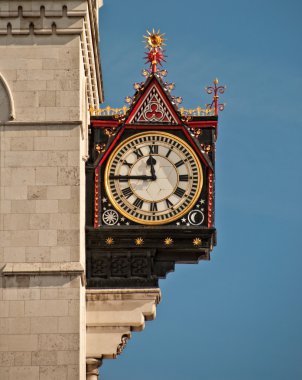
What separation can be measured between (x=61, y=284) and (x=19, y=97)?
12.4 feet

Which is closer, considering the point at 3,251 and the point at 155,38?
the point at 3,251

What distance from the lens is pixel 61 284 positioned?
45.8m

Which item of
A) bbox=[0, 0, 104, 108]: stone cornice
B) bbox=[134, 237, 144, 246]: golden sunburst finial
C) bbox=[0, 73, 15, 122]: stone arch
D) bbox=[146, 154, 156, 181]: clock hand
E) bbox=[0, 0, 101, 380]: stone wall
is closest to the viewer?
bbox=[0, 0, 101, 380]: stone wall

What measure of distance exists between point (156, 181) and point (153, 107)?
154cm

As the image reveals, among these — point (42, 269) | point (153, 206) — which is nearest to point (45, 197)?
point (42, 269)

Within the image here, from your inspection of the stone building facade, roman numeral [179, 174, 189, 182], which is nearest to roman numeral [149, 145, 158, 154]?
roman numeral [179, 174, 189, 182]

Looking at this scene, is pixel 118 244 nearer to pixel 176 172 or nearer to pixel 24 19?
pixel 176 172

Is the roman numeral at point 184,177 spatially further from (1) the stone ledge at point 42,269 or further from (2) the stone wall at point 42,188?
(1) the stone ledge at point 42,269

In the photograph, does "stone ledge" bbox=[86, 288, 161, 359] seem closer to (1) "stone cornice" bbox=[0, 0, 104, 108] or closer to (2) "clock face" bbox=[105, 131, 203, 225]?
(2) "clock face" bbox=[105, 131, 203, 225]

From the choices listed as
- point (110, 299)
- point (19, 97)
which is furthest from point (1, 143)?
point (110, 299)

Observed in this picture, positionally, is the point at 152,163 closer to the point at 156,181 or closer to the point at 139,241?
the point at 156,181

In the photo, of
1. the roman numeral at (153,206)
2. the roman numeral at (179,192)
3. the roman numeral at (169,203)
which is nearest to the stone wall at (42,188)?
the roman numeral at (153,206)

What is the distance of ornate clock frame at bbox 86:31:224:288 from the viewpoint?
47438 mm

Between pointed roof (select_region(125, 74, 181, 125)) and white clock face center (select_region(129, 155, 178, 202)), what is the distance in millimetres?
791
